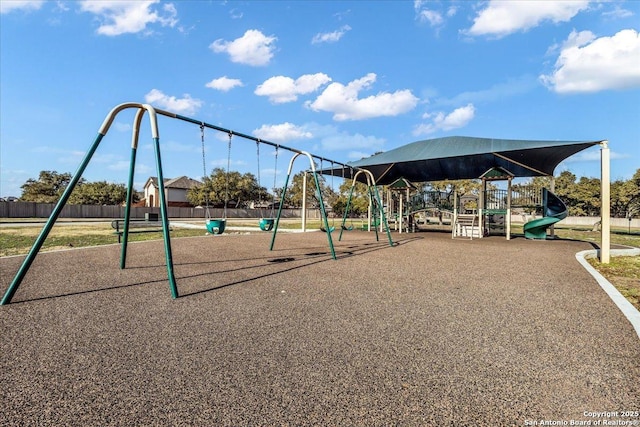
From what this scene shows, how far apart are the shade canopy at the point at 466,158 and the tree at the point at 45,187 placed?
5329cm

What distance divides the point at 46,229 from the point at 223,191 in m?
46.5

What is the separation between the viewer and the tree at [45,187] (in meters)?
51.6

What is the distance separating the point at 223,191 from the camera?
49656mm

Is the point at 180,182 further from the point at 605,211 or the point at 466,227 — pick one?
the point at 605,211

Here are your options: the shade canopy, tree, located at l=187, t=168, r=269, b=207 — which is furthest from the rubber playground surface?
tree, located at l=187, t=168, r=269, b=207

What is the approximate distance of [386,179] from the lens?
20266 mm

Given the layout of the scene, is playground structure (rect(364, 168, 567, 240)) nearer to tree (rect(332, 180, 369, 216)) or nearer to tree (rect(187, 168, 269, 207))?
tree (rect(332, 180, 369, 216))

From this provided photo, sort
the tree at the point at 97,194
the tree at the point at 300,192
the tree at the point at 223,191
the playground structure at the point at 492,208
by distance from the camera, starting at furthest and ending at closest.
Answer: the tree at the point at 300,192
the tree at the point at 223,191
the tree at the point at 97,194
the playground structure at the point at 492,208

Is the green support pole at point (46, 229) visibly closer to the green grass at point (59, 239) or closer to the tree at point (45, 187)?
the green grass at point (59, 239)

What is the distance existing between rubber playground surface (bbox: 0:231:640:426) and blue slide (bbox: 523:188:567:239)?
9765mm

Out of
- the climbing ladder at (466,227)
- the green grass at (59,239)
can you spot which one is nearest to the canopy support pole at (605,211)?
the climbing ladder at (466,227)

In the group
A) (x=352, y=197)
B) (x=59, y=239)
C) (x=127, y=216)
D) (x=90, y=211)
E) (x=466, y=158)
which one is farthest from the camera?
(x=352, y=197)

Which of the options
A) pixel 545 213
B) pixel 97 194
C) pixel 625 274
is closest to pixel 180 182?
pixel 97 194

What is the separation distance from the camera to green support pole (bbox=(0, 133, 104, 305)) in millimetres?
4250
